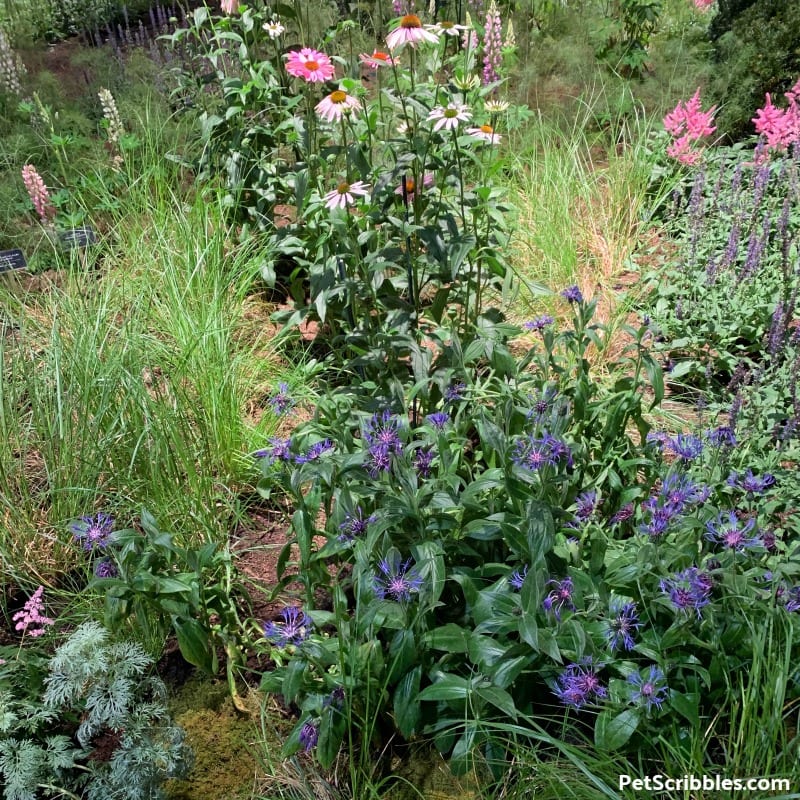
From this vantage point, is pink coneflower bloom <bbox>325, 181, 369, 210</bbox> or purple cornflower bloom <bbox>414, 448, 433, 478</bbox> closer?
purple cornflower bloom <bbox>414, 448, 433, 478</bbox>

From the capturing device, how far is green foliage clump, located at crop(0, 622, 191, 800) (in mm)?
1713

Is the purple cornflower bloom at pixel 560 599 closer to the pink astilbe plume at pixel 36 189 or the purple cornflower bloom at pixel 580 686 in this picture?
the purple cornflower bloom at pixel 580 686

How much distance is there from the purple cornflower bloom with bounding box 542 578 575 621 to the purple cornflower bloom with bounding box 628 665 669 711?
0.18 m

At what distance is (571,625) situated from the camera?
1.59 metres

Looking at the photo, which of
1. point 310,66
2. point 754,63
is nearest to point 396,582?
point 310,66

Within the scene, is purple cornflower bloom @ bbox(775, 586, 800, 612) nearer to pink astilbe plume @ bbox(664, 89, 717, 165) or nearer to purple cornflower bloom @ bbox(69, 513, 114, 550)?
purple cornflower bloom @ bbox(69, 513, 114, 550)

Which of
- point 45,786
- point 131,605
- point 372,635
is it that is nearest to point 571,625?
point 372,635

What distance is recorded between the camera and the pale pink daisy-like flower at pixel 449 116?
2373 mm

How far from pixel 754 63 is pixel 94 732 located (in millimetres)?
4672

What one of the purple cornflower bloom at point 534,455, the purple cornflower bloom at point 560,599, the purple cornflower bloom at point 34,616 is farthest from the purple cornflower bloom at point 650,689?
the purple cornflower bloom at point 34,616

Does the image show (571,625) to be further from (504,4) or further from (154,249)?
(504,4)

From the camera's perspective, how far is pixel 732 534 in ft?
5.51

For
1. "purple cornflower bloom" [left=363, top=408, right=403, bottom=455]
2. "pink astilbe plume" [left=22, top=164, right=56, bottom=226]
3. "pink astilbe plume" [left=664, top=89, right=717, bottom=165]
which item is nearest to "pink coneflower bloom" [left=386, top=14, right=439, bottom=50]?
"purple cornflower bloom" [left=363, top=408, right=403, bottom=455]

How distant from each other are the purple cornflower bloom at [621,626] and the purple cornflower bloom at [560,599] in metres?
0.09
